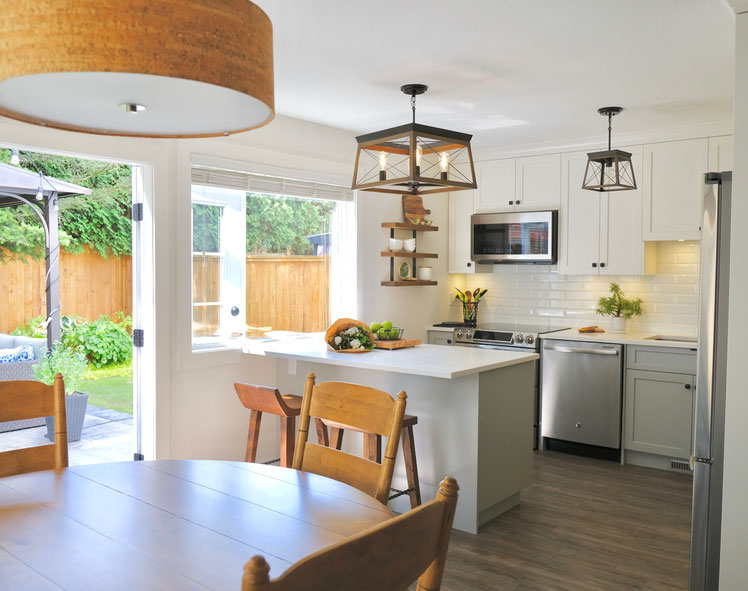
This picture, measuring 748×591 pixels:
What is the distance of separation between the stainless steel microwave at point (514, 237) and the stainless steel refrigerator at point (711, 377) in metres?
2.90

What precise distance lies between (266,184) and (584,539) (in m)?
3.01

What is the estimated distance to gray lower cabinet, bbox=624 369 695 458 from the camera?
4.56 m

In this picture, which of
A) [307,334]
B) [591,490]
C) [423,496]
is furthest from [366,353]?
[591,490]

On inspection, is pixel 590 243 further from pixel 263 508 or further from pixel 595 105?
pixel 263 508

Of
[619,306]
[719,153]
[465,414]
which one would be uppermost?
[719,153]

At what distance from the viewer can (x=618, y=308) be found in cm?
524

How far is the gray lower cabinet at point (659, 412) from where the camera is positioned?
4.56 metres

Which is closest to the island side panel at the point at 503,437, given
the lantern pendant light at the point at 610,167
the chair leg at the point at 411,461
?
the chair leg at the point at 411,461

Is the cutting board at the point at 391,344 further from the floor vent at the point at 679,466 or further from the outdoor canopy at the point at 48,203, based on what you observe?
the outdoor canopy at the point at 48,203

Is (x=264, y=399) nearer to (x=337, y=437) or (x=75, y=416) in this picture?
(x=337, y=437)

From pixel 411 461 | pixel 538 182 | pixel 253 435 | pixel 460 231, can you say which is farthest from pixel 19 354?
pixel 538 182

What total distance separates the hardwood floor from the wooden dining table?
141 centimetres

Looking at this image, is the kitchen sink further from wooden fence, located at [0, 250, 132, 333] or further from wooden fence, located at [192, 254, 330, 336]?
wooden fence, located at [0, 250, 132, 333]

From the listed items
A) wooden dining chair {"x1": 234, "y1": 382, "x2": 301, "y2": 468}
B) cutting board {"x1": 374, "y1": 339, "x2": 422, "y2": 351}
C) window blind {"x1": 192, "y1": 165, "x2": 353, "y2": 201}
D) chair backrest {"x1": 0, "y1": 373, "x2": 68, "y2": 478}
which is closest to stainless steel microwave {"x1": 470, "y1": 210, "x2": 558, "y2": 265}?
window blind {"x1": 192, "y1": 165, "x2": 353, "y2": 201}
